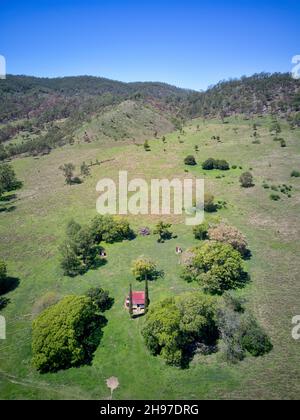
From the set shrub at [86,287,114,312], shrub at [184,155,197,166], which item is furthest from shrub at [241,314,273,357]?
shrub at [184,155,197,166]

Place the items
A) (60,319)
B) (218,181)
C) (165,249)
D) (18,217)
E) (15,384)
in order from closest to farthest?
1. (15,384)
2. (60,319)
3. (165,249)
4. (18,217)
5. (218,181)

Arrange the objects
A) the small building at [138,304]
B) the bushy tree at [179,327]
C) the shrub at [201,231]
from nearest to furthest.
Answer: the bushy tree at [179,327] < the small building at [138,304] < the shrub at [201,231]

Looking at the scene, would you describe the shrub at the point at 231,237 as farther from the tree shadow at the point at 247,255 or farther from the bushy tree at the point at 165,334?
the bushy tree at the point at 165,334

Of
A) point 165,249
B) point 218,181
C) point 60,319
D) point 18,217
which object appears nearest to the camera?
point 60,319

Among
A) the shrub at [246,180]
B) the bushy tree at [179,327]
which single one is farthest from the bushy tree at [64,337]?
the shrub at [246,180]

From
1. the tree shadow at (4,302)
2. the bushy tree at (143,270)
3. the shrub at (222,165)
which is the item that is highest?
the shrub at (222,165)

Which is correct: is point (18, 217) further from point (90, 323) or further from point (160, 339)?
point (160, 339)

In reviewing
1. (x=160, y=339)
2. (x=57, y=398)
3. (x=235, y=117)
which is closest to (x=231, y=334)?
(x=160, y=339)
